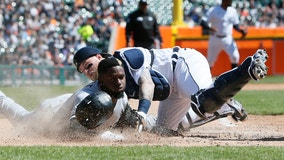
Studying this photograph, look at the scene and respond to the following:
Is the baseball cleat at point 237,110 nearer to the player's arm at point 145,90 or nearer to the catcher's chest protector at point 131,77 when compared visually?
the catcher's chest protector at point 131,77

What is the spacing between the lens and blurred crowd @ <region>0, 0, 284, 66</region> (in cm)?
2242

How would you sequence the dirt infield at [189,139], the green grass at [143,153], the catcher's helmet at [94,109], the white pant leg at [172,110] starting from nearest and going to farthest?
the green grass at [143,153], the catcher's helmet at [94,109], the dirt infield at [189,139], the white pant leg at [172,110]

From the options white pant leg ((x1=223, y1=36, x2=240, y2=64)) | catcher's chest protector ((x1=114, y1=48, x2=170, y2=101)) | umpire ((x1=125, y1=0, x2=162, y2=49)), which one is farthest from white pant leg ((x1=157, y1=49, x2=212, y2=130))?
umpire ((x1=125, y1=0, x2=162, y2=49))

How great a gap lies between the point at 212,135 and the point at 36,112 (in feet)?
6.93

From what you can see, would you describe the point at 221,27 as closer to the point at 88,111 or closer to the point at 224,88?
the point at 224,88

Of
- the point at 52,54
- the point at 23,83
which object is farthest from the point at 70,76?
the point at 52,54

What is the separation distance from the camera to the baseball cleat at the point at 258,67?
24.1ft

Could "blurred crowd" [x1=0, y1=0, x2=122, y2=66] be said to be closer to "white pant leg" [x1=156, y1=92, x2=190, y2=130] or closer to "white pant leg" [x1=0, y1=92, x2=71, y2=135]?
"white pant leg" [x1=156, y1=92, x2=190, y2=130]

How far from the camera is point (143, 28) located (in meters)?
18.0

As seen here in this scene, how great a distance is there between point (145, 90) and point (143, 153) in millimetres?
1329

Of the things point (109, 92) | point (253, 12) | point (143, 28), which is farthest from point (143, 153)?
point (253, 12)

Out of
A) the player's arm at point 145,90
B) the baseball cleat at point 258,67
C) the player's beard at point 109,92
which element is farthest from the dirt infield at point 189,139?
the baseball cleat at point 258,67

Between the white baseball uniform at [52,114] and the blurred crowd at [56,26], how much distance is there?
13.5m

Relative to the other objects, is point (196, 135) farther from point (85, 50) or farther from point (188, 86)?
point (85, 50)
